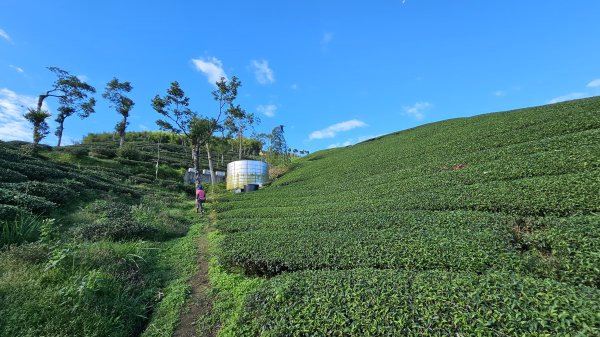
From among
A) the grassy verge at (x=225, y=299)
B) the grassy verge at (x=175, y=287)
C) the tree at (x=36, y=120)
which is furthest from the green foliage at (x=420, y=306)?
the tree at (x=36, y=120)

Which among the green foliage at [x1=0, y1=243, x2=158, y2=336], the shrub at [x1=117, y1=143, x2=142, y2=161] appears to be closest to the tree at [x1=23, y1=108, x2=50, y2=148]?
the shrub at [x1=117, y1=143, x2=142, y2=161]

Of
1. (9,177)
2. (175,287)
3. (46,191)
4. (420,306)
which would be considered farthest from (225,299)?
(9,177)

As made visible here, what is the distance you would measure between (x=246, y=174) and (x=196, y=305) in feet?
73.0

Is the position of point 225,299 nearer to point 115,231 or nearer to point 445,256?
point 445,256

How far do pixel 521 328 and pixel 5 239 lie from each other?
31.9 feet

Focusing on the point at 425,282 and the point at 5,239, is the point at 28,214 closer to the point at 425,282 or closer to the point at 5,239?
the point at 5,239

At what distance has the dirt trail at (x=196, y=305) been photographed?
15.9 feet

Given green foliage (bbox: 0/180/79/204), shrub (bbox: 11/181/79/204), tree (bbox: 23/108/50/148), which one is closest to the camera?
green foliage (bbox: 0/180/79/204)

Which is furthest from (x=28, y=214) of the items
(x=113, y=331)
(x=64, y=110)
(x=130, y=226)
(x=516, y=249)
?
(x=64, y=110)

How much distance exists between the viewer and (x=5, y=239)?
257 inches

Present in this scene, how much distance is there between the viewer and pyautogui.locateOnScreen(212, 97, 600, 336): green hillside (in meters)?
3.63

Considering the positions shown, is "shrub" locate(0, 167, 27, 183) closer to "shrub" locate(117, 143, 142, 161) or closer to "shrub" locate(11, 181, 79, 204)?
"shrub" locate(11, 181, 79, 204)

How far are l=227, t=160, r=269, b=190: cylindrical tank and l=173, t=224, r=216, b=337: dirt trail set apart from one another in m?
19.9

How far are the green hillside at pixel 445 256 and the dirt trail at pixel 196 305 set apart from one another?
33 centimetres
